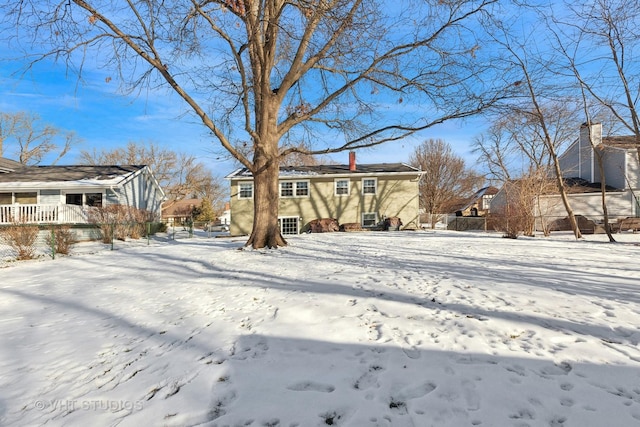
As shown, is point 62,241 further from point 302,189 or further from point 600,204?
point 600,204

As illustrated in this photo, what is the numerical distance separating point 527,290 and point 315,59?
862 cm

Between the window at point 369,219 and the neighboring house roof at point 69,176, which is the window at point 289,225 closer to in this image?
the window at point 369,219

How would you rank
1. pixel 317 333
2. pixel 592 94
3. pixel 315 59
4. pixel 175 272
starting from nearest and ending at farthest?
pixel 317 333 → pixel 175 272 → pixel 315 59 → pixel 592 94

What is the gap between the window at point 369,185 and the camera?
22.3 meters

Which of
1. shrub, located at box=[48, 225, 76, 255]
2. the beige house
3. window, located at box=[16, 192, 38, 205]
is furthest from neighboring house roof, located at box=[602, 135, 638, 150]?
window, located at box=[16, 192, 38, 205]

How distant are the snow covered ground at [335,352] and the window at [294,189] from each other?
17.3 metres

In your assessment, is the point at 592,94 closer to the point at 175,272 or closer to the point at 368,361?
the point at 368,361

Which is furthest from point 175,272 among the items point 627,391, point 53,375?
point 627,391

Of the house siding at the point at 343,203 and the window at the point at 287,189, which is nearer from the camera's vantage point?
the house siding at the point at 343,203

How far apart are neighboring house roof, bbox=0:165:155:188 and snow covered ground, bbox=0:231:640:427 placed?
15.6 m

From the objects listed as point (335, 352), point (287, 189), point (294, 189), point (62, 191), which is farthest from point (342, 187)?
point (335, 352)

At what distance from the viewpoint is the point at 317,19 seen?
818 cm

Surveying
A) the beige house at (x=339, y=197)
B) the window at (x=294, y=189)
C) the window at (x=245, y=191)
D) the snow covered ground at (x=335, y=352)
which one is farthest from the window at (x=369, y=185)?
the snow covered ground at (x=335, y=352)

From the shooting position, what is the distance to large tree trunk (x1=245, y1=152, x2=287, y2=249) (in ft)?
32.3
